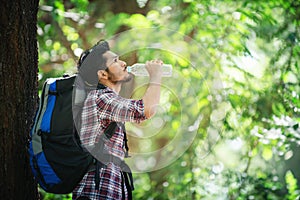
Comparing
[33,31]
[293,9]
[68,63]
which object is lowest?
[68,63]

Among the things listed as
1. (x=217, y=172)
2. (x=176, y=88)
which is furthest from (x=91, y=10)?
(x=217, y=172)

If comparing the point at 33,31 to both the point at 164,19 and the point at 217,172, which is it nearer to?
the point at 164,19

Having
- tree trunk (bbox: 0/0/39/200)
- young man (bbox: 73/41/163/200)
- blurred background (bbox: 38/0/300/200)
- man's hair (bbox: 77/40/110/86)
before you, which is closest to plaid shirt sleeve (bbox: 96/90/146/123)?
young man (bbox: 73/41/163/200)

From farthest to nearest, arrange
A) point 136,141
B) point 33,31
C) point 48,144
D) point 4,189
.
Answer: point 136,141 < point 33,31 < point 4,189 < point 48,144

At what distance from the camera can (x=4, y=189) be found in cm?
207

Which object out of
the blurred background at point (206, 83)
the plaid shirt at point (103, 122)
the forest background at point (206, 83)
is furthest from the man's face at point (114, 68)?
the blurred background at point (206, 83)

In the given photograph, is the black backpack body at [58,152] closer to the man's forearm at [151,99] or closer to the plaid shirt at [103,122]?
the plaid shirt at [103,122]

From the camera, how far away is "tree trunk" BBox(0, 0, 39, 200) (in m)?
2.08

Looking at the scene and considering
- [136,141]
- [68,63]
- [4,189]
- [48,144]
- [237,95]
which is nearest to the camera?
[48,144]

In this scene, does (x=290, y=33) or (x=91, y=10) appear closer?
(x=290, y=33)

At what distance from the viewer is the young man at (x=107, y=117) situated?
198cm

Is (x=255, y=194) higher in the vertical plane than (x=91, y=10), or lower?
lower

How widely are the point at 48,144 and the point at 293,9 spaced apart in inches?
105

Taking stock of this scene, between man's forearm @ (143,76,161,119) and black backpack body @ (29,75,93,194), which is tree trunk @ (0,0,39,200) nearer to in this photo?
black backpack body @ (29,75,93,194)
